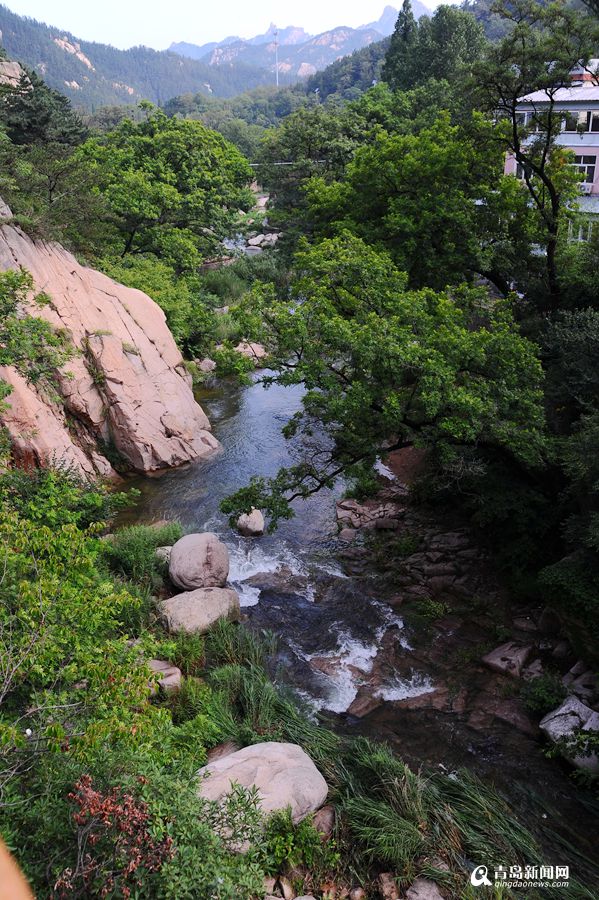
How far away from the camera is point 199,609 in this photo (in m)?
12.6

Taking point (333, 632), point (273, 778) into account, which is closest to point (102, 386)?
point (333, 632)

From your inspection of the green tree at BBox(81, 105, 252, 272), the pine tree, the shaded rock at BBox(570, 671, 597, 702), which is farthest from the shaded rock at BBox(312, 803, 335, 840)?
the pine tree

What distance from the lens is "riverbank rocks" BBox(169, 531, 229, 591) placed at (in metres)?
13.6

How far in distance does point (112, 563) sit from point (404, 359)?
7.52 m

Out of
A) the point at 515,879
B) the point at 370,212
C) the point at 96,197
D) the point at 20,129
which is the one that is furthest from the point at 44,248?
the point at 20,129

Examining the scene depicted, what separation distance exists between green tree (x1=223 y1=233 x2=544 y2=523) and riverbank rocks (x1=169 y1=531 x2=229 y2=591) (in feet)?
3.62

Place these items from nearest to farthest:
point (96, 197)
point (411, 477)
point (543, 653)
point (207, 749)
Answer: point (207, 749)
point (543, 653)
point (411, 477)
point (96, 197)

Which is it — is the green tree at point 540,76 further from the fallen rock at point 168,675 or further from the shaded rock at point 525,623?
the fallen rock at point 168,675

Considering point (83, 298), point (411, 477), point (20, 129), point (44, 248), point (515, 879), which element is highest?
point (20, 129)

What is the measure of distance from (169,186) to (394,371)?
21107mm

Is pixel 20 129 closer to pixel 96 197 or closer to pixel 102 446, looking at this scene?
pixel 96 197

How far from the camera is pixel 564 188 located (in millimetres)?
17125

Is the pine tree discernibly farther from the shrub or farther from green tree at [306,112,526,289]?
the shrub

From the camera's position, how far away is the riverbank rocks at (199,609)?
12.3 m
